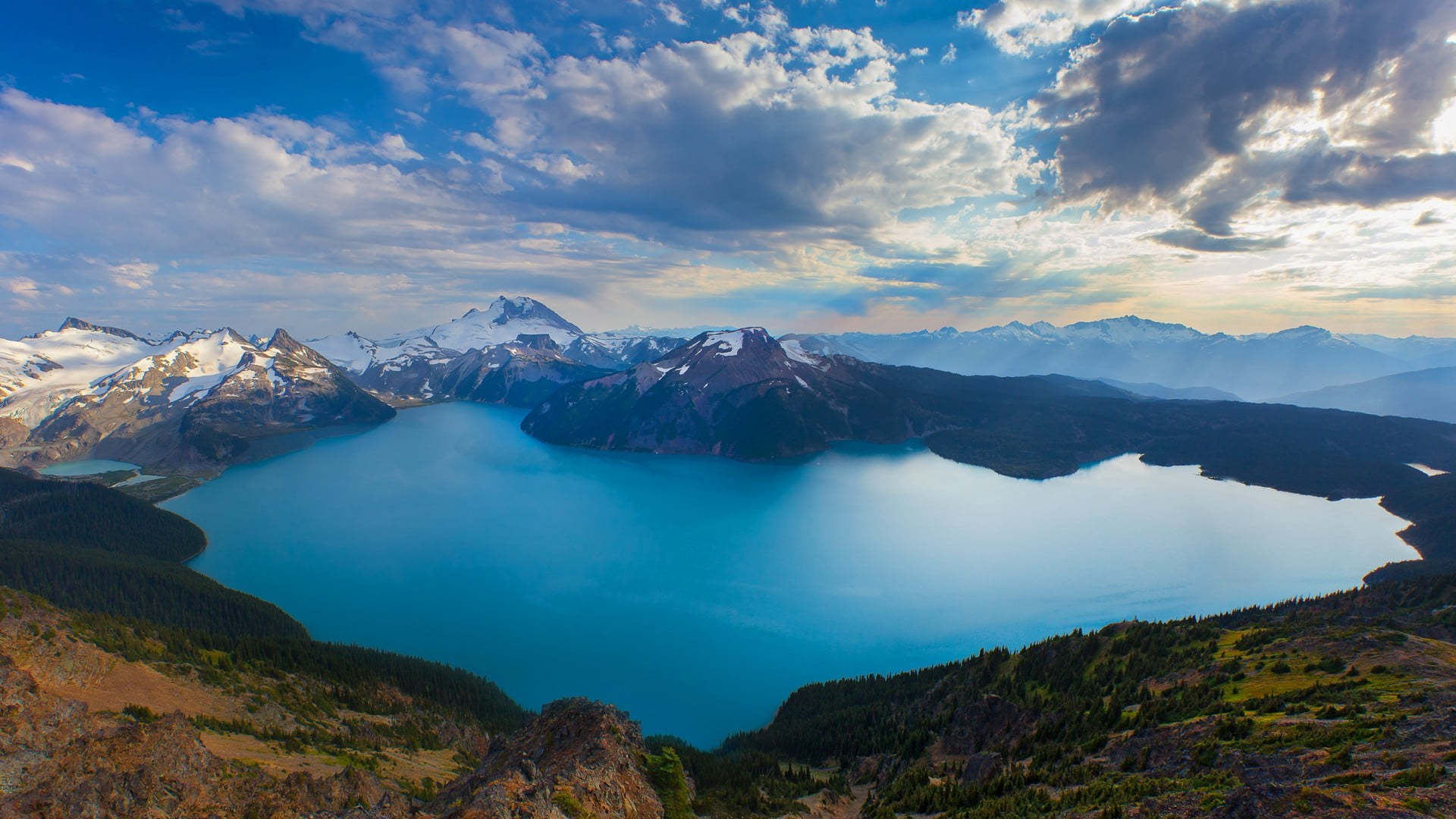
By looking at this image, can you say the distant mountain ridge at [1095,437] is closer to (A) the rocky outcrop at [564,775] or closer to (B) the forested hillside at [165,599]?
A: (B) the forested hillside at [165,599]

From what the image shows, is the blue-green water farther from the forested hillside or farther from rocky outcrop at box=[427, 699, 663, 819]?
rocky outcrop at box=[427, 699, 663, 819]

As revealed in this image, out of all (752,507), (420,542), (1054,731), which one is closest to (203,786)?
(1054,731)

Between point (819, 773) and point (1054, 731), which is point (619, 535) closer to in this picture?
point (819, 773)

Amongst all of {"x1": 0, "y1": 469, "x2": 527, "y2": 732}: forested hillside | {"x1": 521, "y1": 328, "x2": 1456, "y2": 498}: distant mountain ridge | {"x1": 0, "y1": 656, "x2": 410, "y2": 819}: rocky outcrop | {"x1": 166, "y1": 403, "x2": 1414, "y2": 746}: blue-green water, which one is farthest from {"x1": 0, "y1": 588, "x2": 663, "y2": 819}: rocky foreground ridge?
{"x1": 521, "y1": 328, "x2": 1456, "y2": 498}: distant mountain ridge

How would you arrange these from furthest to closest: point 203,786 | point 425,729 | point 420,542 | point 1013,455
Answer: point 1013,455, point 420,542, point 425,729, point 203,786

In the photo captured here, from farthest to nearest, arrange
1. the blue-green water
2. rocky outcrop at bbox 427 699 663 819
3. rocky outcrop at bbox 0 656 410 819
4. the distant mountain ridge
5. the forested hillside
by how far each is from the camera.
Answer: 1. the distant mountain ridge
2. the blue-green water
3. the forested hillside
4. rocky outcrop at bbox 427 699 663 819
5. rocky outcrop at bbox 0 656 410 819

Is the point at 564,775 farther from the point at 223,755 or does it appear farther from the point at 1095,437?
the point at 1095,437
